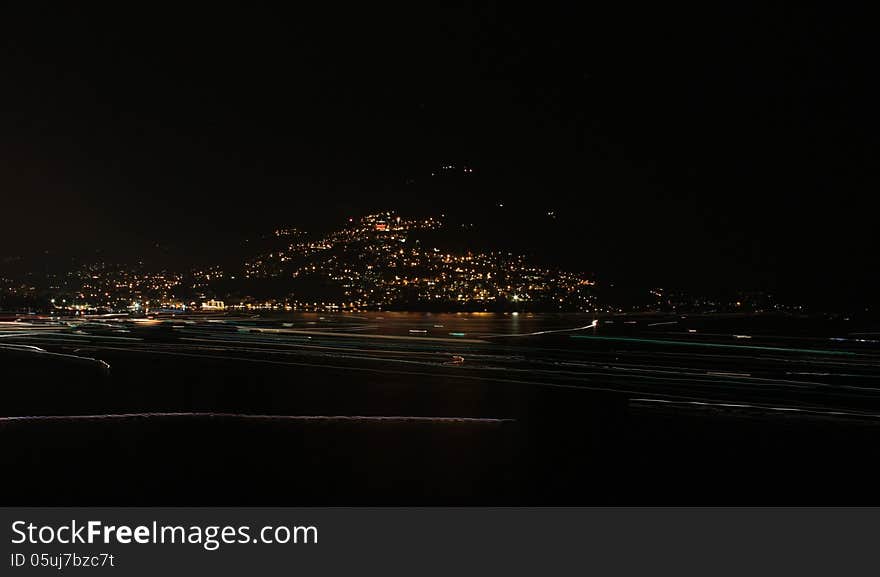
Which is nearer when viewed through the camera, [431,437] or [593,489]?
[593,489]

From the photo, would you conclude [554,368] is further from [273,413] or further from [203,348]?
[203,348]

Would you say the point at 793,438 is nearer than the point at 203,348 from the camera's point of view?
Yes

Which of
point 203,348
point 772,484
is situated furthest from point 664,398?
point 203,348

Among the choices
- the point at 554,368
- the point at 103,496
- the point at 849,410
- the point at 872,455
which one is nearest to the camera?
the point at 103,496

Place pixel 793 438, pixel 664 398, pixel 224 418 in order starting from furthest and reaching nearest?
pixel 664 398 → pixel 224 418 → pixel 793 438

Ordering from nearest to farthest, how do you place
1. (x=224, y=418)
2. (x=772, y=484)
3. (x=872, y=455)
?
(x=772, y=484)
(x=872, y=455)
(x=224, y=418)

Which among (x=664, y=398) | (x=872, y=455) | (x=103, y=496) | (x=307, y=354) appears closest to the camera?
(x=103, y=496)

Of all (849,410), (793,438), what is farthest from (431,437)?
(849,410)

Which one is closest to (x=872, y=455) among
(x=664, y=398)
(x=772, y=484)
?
(x=772, y=484)

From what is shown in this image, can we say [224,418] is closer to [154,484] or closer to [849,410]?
[154,484]
